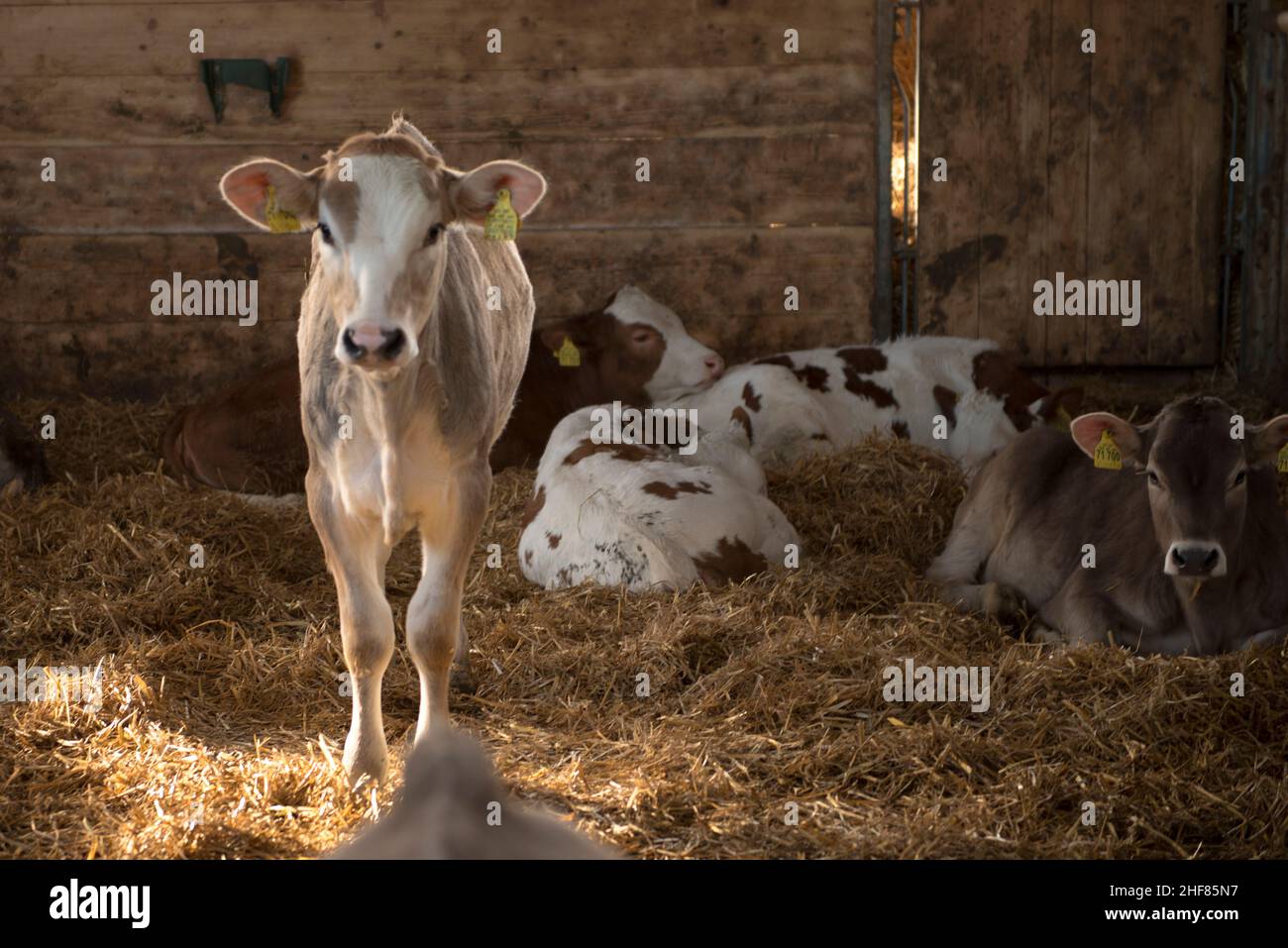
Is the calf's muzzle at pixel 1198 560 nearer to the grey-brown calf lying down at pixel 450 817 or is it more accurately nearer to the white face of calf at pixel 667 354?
the grey-brown calf lying down at pixel 450 817

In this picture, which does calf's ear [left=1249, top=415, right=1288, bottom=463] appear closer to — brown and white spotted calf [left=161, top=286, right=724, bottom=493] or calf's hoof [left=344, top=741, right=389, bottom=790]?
calf's hoof [left=344, top=741, right=389, bottom=790]

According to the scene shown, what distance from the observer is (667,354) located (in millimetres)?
8398

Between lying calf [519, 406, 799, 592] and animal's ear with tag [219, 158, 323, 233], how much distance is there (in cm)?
209

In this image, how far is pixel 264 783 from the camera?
3838mm

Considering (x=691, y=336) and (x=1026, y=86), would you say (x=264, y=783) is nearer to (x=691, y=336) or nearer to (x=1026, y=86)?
(x=691, y=336)

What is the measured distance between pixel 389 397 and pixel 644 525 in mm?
1908

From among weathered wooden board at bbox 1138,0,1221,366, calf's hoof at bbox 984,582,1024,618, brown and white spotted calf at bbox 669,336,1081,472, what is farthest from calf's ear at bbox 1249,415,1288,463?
weathered wooden board at bbox 1138,0,1221,366

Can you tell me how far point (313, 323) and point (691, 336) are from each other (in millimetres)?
4798

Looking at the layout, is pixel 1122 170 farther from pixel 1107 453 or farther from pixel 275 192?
pixel 275 192

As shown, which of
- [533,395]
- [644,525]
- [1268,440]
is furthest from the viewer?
[533,395]

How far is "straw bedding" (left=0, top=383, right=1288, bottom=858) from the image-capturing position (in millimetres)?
3689

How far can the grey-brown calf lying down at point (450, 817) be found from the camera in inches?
87.5

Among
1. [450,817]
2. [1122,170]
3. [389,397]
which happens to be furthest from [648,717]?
[1122,170]
